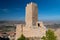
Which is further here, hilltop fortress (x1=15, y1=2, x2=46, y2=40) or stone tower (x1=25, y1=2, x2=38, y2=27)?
stone tower (x1=25, y1=2, x2=38, y2=27)

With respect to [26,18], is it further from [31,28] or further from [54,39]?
[54,39]

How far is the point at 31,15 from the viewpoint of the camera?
17281 mm

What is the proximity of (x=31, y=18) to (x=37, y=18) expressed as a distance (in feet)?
2.22

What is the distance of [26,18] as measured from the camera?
17.5m

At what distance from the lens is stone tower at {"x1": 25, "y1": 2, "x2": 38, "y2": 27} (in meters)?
17.3

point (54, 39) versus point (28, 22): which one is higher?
point (28, 22)

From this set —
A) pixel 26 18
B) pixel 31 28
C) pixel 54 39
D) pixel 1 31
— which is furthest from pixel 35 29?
pixel 1 31

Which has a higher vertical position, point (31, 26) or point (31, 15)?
point (31, 15)

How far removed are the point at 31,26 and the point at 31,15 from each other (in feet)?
3.34

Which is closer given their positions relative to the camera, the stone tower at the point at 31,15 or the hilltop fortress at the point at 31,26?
the hilltop fortress at the point at 31,26

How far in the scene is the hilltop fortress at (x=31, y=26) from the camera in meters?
16.8

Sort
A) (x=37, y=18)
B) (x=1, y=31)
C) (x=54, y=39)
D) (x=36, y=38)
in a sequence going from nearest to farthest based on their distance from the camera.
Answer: (x=54, y=39), (x=36, y=38), (x=37, y=18), (x=1, y=31)

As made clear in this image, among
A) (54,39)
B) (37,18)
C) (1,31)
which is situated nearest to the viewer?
(54,39)

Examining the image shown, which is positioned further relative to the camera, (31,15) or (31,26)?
(31,15)
